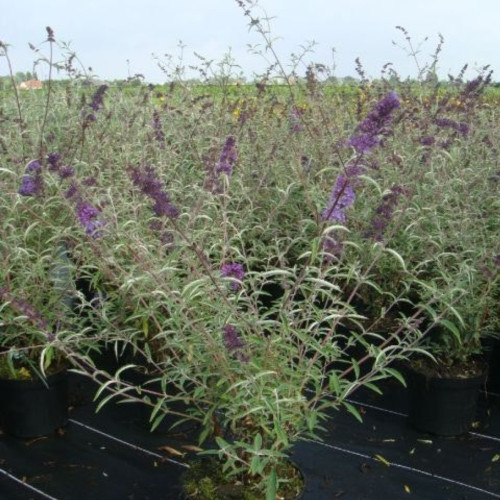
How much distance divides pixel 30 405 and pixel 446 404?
1822 millimetres

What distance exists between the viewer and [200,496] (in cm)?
214

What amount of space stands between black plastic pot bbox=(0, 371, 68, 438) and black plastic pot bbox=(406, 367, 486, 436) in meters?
1.61

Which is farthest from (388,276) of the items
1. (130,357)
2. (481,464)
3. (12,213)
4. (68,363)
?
(12,213)

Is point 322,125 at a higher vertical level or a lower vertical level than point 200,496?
higher

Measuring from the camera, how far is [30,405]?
2895 millimetres

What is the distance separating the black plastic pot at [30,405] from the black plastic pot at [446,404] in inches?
63.3

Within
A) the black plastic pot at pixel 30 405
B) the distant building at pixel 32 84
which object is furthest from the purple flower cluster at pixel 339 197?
the distant building at pixel 32 84

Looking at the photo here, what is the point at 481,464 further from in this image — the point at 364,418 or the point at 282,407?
the point at 282,407

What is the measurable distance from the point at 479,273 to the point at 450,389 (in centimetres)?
54

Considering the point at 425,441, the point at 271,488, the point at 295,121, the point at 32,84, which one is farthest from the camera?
the point at 32,84

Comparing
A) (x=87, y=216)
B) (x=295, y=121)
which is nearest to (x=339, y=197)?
(x=87, y=216)

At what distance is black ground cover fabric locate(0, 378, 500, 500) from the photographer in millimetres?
2584

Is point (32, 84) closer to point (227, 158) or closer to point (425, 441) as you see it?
point (227, 158)

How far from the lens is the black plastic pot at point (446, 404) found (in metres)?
3.01
